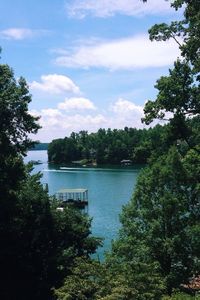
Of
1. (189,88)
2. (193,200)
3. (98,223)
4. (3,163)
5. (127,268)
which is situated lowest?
(98,223)

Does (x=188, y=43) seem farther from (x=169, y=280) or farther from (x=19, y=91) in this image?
(x=169, y=280)

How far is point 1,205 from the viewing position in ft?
75.2

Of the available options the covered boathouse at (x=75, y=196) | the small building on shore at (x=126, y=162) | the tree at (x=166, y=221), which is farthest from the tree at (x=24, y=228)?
the small building on shore at (x=126, y=162)

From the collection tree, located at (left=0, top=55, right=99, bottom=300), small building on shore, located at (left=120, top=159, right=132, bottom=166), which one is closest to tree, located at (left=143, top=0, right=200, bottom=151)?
tree, located at (left=0, top=55, right=99, bottom=300)

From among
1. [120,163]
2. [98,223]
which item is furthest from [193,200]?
[120,163]

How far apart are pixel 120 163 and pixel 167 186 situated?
15828 cm

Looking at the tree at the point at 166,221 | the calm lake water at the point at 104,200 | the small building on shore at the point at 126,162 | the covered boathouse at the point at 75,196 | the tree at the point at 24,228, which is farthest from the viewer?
the small building on shore at the point at 126,162

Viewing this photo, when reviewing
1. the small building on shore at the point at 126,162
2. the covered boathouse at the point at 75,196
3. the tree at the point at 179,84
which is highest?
the tree at the point at 179,84

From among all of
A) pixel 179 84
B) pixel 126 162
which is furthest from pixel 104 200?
pixel 126 162

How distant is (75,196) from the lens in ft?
310

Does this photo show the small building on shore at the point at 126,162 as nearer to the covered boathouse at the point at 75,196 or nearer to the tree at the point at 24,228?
the covered boathouse at the point at 75,196

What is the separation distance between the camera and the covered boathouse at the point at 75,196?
8175cm

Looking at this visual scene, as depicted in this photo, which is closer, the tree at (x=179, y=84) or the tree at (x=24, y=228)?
the tree at (x=179, y=84)

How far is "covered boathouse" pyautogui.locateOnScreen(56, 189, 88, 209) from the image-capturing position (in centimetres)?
8175
